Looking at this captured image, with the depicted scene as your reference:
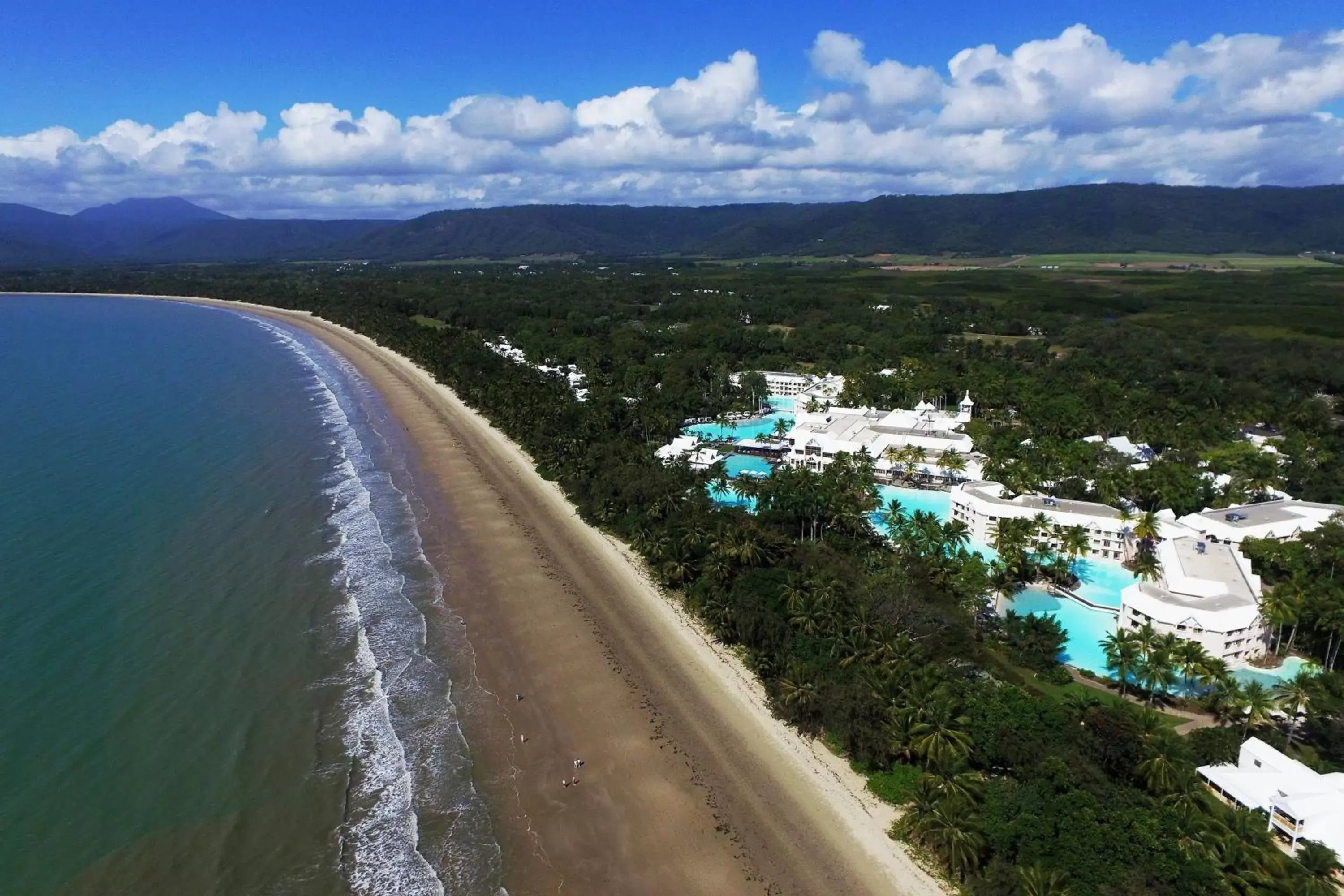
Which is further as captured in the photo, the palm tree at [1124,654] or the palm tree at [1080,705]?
the palm tree at [1124,654]

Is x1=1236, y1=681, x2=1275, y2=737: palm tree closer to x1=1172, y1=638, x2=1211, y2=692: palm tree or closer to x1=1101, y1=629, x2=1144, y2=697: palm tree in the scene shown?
x1=1172, y1=638, x2=1211, y2=692: palm tree

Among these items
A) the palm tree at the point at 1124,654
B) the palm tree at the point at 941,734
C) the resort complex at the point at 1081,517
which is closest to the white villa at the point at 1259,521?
the resort complex at the point at 1081,517

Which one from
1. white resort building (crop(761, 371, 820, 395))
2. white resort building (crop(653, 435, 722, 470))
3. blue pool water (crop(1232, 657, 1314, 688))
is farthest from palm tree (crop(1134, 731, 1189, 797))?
white resort building (crop(761, 371, 820, 395))

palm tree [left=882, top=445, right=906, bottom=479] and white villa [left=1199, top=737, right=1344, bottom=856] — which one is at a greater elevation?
palm tree [left=882, top=445, right=906, bottom=479]

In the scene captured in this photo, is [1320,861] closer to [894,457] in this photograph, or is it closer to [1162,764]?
[1162,764]

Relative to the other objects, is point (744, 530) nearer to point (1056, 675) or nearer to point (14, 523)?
point (1056, 675)

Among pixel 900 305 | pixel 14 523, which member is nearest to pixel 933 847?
pixel 14 523

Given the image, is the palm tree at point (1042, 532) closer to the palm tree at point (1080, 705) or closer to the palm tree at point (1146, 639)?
the palm tree at point (1146, 639)
